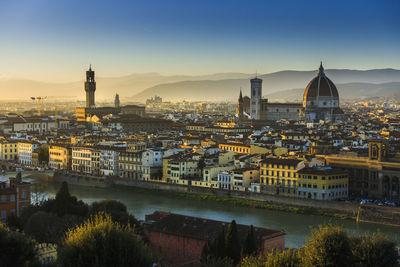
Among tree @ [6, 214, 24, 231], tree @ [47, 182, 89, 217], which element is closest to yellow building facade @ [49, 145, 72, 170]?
tree @ [47, 182, 89, 217]

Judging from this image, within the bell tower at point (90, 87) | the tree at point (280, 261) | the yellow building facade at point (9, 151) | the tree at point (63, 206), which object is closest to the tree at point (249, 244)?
the tree at point (280, 261)

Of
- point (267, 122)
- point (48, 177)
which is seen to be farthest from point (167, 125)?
Answer: point (48, 177)

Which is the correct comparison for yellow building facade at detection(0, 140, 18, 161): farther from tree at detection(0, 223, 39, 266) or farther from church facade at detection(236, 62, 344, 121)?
church facade at detection(236, 62, 344, 121)

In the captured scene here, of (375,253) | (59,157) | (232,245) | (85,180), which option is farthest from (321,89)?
(375,253)

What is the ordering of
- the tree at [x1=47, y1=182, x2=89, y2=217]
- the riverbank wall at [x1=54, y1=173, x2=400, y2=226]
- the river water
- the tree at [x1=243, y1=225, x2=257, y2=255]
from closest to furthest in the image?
the tree at [x1=243, y1=225, x2=257, y2=255] → the tree at [x1=47, y1=182, x2=89, y2=217] → the river water → the riverbank wall at [x1=54, y1=173, x2=400, y2=226]

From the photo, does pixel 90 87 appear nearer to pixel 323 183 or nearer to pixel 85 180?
pixel 85 180

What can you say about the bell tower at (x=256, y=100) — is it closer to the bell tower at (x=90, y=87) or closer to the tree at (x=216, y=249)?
the bell tower at (x=90, y=87)
